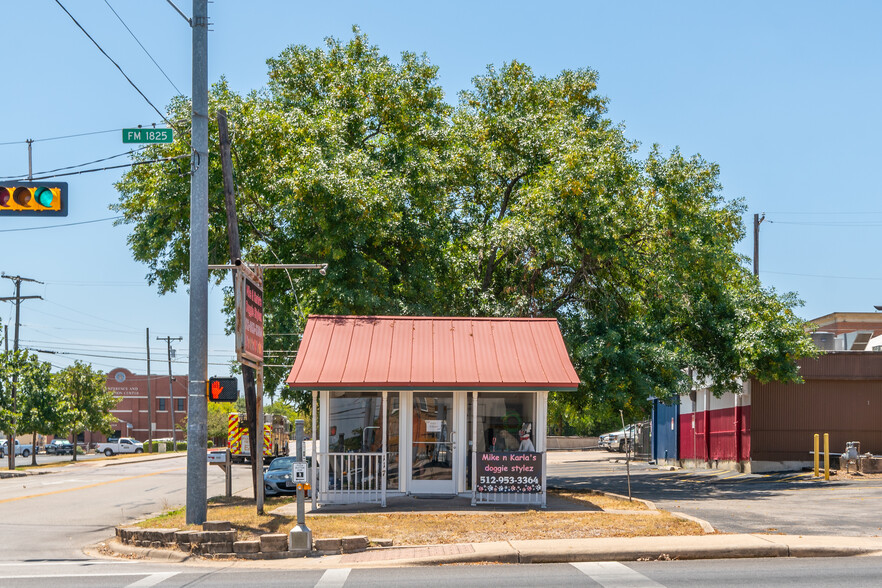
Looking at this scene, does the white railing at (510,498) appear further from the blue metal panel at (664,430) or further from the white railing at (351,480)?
the blue metal panel at (664,430)

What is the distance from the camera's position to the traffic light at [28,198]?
47.3 feet

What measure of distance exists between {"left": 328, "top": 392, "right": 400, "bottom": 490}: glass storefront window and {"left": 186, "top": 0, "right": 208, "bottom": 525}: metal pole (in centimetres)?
334

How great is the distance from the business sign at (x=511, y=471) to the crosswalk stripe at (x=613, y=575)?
5.98m

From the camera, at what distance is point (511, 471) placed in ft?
60.2

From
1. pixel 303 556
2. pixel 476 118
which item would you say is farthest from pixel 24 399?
pixel 303 556

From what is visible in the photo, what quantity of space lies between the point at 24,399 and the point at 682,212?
125 feet

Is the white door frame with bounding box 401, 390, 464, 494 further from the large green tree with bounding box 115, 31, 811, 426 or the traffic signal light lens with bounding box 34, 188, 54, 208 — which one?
the traffic signal light lens with bounding box 34, 188, 54, 208

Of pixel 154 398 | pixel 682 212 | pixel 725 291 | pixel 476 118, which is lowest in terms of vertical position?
pixel 154 398

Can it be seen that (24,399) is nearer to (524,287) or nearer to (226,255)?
(226,255)

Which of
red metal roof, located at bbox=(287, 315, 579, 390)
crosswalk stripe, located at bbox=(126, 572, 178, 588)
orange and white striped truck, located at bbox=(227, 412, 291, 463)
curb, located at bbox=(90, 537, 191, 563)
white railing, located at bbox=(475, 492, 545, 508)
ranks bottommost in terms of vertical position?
orange and white striped truck, located at bbox=(227, 412, 291, 463)

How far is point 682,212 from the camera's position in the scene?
25.8 meters

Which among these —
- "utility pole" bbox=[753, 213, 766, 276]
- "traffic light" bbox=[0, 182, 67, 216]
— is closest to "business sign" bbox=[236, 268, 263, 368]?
"traffic light" bbox=[0, 182, 67, 216]

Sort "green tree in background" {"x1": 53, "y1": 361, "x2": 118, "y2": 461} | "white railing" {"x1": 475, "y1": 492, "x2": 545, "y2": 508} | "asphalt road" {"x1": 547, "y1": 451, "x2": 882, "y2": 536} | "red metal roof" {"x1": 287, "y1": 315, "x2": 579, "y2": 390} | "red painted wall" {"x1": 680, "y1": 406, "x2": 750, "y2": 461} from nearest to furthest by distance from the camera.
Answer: "asphalt road" {"x1": 547, "y1": 451, "x2": 882, "y2": 536} < "white railing" {"x1": 475, "y1": 492, "x2": 545, "y2": 508} < "red metal roof" {"x1": 287, "y1": 315, "x2": 579, "y2": 390} < "red painted wall" {"x1": 680, "y1": 406, "x2": 750, "y2": 461} < "green tree in background" {"x1": 53, "y1": 361, "x2": 118, "y2": 461}

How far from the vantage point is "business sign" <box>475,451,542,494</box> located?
1827 cm
